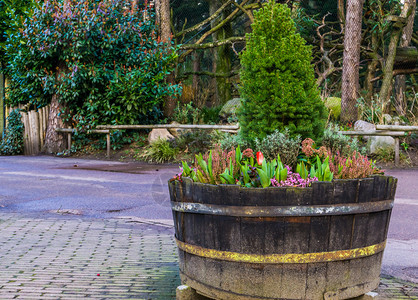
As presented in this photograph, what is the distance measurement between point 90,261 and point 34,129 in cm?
1343

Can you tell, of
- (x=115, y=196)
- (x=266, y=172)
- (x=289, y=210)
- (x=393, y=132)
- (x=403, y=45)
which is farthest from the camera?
(x=403, y=45)

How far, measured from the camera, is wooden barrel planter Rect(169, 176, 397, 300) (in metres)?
2.81

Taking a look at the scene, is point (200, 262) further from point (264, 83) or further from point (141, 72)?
point (141, 72)

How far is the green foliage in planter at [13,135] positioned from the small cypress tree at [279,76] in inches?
560

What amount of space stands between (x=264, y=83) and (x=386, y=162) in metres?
8.97

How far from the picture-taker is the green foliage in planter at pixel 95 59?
1479 centimetres

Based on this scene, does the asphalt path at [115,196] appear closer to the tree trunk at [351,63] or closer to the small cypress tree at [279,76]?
the small cypress tree at [279,76]

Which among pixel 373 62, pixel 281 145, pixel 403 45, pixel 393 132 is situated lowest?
pixel 393 132

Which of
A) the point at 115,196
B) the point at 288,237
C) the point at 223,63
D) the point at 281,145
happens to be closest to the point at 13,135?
the point at 223,63

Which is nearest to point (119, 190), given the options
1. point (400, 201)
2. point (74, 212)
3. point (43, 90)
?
point (74, 212)

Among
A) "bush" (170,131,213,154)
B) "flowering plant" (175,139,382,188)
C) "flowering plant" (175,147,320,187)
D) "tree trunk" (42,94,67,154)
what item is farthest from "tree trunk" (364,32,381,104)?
"flowering plant" (175,147,320,187)

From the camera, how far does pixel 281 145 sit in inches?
183

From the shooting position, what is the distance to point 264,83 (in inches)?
173

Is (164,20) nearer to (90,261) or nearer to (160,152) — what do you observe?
(160,152)
